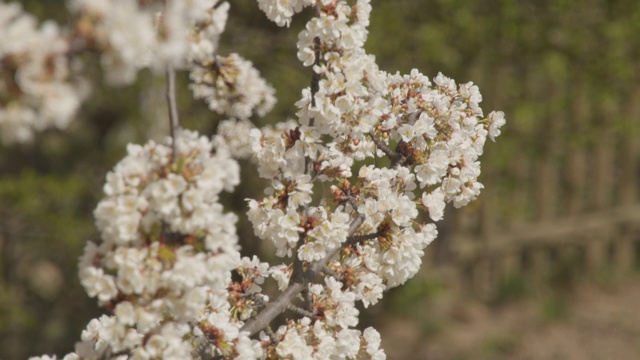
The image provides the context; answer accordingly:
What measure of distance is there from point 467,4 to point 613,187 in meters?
4.38

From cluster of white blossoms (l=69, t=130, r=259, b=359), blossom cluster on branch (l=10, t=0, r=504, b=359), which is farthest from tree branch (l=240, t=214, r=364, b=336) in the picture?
cluster of white blossoms (l=69, t=130, r=259, b=359)

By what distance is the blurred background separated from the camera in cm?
481

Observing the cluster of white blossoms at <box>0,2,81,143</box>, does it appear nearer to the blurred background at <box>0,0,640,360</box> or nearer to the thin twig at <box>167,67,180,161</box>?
the thin twig at <box>167,67,180,161</box>

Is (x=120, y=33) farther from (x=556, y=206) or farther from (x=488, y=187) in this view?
(x=556, y=206)

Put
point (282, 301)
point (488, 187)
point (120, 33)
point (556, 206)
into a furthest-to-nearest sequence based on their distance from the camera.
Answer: point (556, 206) < point (488, 187) < point (282, 301) < point (120, 33)

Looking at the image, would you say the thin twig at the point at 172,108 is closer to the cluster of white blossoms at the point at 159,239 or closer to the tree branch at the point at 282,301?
the cluster of white blossoms at the point at 159,239

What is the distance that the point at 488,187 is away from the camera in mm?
7195

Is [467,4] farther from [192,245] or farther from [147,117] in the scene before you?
[192,245]

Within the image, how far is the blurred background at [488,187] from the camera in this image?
4809 mm

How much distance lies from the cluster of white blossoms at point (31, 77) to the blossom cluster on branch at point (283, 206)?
6.3 inches

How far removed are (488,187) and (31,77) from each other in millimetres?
6452

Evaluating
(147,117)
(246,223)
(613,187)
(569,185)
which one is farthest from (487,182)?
(147,117)

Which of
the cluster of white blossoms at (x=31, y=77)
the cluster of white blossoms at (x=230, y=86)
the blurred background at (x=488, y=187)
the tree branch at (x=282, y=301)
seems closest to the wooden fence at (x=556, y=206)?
the blurred background at (x=488, y=187)

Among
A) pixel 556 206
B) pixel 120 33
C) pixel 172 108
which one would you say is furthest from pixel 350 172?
pixel 556 206
